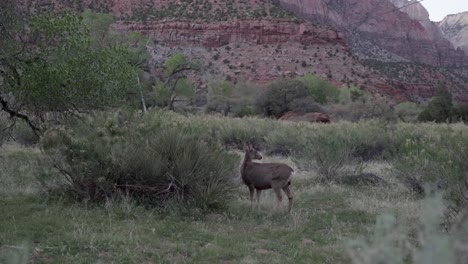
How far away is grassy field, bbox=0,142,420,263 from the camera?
7781mm

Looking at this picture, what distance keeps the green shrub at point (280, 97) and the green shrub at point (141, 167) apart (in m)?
34.5

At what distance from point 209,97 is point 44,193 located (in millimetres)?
42748

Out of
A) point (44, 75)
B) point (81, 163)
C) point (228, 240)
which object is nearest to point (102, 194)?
point (81, 163)

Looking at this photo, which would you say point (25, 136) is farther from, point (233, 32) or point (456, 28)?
point (456, 28)

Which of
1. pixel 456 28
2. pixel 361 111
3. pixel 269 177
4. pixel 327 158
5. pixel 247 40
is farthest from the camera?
pixel 456 28

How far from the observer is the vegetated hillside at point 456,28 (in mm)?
172625

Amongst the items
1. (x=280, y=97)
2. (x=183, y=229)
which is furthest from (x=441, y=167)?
(x=280, y=97)

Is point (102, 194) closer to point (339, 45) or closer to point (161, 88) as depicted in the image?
point (161, 88)

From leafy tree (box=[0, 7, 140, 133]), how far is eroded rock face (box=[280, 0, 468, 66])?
333 ft

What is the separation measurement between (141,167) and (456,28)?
628 ft

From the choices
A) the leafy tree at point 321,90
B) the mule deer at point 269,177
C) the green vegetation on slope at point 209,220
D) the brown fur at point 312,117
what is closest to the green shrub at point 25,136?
the green vegetation on slope at point 209,220

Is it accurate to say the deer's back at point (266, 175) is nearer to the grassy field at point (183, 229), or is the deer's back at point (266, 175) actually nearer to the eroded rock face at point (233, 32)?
the grassy field at point (183, 229)

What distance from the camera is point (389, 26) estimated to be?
139250 mm

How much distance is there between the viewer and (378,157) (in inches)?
898
